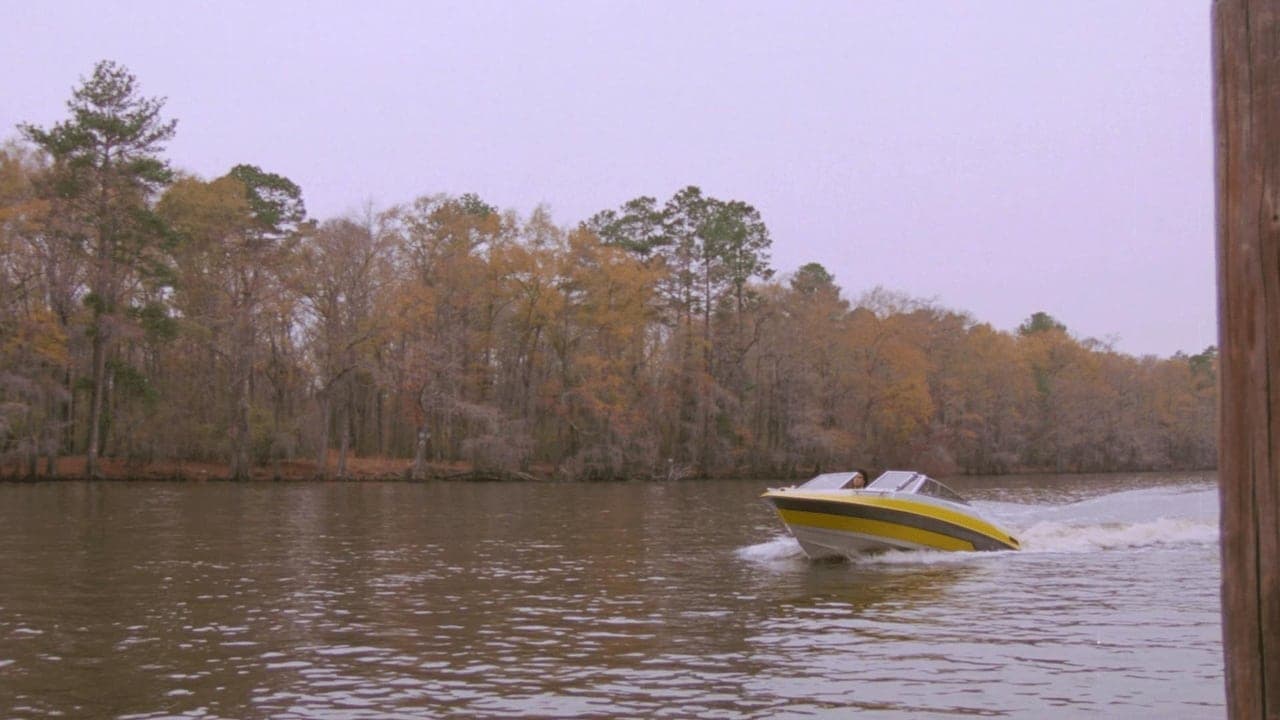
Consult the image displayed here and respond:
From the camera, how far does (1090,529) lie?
27.6m

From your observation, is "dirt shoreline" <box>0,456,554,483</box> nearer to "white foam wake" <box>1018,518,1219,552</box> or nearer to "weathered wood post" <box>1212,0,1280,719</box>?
"white foam wake" <box>1018,518,1219,552</box>

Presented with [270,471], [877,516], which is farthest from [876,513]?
[270,471]

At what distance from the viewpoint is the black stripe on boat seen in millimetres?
21391

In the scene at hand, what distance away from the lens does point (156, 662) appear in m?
11.5

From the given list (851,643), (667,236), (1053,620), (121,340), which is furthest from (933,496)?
(667,236)

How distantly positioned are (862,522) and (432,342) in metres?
45.7

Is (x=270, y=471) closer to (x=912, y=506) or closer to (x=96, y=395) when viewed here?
(x=96, y=395)

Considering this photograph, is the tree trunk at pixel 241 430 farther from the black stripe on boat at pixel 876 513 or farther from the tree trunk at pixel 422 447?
the black stripe on boat at pixel 876 513

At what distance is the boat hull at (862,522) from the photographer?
70.4ft

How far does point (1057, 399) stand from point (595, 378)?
174ft

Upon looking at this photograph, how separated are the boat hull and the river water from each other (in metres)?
0.51

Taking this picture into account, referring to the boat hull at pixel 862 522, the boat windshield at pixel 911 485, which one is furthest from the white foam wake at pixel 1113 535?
the boat hull at pixel 862 522

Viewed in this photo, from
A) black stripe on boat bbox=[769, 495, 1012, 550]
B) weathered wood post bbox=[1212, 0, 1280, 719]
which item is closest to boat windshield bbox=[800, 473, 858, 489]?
black stripe on boat bbox=[769, 495, 1012, 550]

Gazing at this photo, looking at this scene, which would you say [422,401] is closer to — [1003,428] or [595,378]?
[595,378]
